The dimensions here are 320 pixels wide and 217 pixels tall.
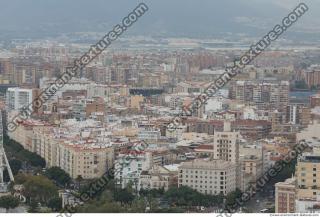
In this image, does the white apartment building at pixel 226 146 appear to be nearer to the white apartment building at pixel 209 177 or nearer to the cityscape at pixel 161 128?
the cityscape at pixel 161 128

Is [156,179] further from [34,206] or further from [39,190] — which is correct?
[34,206]

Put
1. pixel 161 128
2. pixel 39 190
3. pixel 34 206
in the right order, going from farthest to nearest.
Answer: pixel 161 128, pixel 39 190, pixel 34 206

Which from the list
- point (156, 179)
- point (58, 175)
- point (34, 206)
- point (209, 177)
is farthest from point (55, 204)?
point (58, 175)

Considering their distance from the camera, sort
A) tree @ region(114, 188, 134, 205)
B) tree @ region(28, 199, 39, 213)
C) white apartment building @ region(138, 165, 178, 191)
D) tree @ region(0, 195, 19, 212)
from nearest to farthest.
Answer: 1. tree @ region(28, 199, 39, 213)
2. tree @ region(0, 195, 19, 212)
3. tree @ region(114, 188, 134, 205)
4. white apartment building @ region(138, 165, 178, 191)

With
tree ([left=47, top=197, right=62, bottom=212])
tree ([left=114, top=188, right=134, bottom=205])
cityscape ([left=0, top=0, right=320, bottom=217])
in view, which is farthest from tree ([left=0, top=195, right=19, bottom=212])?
tree ([left=114, top=188, right=134, bottom=205])

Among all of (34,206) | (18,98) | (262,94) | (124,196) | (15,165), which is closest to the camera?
(34,206)

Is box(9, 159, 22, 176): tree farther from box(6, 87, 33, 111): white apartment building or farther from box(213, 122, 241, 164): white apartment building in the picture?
box(6, 87, 33, 111): white apartment building

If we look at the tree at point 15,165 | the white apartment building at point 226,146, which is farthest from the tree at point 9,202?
the white apartment building at point 226,146
